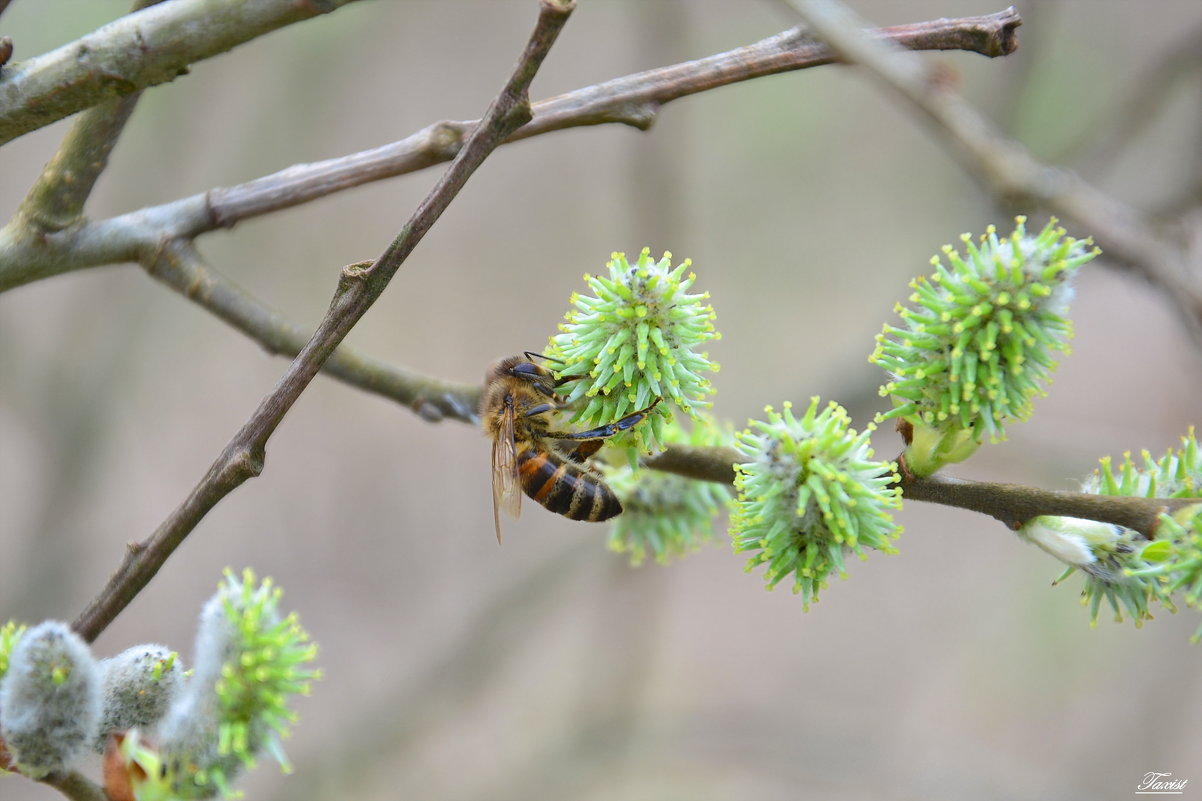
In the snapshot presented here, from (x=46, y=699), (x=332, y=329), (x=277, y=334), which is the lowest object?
(x=46, y=699)

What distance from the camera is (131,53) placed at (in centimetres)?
137

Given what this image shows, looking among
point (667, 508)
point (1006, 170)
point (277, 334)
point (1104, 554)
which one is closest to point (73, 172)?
point (277, 334)

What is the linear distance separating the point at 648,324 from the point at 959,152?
0.51 meters

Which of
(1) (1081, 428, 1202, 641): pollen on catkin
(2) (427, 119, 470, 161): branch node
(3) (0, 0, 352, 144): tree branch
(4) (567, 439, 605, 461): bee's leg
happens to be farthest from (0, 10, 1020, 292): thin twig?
(1) (1081, 428, 1202, 641): pollen on catkin

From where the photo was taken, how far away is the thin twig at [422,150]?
4.84ft

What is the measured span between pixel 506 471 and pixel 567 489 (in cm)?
28

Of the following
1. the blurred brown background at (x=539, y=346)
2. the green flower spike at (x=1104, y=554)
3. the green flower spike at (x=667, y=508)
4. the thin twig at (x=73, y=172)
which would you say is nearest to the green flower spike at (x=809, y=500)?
the green flower spike at (x=1104, y=554)

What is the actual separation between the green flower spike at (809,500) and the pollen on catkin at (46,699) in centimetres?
88

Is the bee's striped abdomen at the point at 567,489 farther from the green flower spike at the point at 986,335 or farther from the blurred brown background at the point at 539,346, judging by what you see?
the blurred brown background at the point at 539,346

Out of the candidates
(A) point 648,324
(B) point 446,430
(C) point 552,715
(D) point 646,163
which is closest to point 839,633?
(C) point 552,715

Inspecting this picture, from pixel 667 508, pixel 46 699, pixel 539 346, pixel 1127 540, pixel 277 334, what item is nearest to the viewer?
pixel 46 699

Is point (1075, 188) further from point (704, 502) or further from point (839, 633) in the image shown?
point (839, 633)

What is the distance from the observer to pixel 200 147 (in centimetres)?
501

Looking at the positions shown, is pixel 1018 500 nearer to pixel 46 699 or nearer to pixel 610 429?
pixel 610 429
